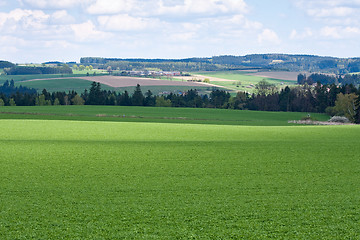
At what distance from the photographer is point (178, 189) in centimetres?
1781

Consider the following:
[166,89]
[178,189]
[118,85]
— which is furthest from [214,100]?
[178,189]

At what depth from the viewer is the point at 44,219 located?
13883 mm

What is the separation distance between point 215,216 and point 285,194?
4.17 meters

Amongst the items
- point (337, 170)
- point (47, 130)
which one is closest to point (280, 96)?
point (47, 130)

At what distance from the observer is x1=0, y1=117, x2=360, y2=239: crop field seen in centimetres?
1323

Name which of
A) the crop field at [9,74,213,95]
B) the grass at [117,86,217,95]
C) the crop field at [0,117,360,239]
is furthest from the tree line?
the crop field at [0,117,360,239]

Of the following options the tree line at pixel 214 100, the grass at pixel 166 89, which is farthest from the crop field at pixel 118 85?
the tree line at pixel 214 100

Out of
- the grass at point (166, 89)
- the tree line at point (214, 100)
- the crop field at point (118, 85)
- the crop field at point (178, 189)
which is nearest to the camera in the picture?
the crop field at point (178, 189)

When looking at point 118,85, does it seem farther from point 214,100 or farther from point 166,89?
point 214,100

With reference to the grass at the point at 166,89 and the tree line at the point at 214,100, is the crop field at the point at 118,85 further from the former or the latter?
the tree line at the point at 214,100

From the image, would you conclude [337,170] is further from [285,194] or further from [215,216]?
[215,216]

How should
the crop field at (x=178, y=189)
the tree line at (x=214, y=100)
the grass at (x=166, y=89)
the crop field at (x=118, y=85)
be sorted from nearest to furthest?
the crop field at (x=178, y=189), the tree line at (x=214, y=100), the grass at (x=166, y=89), the crop field at (x=118, y=85)

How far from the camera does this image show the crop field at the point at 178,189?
13.2 m

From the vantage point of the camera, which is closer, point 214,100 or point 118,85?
point 214,100
